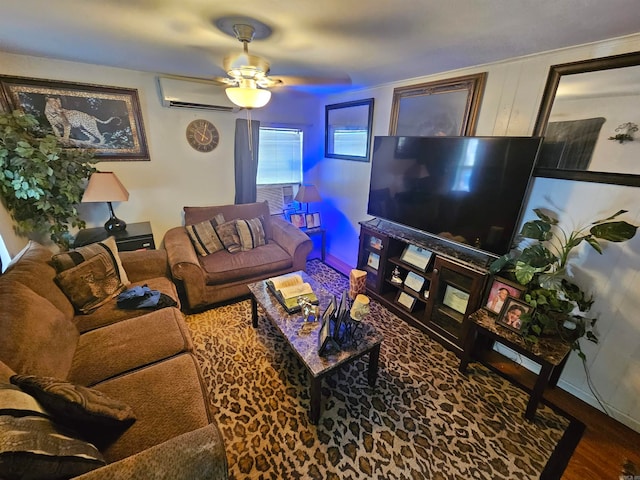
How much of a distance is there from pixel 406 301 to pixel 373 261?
56cm

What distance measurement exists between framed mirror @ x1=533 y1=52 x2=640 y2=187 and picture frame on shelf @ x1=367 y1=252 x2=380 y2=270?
1511 mm

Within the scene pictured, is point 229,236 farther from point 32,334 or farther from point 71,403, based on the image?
point 71,403

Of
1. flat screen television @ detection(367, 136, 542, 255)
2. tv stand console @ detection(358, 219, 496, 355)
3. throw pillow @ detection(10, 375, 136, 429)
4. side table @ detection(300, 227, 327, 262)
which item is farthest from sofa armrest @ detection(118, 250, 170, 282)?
flat screen television @ detection(367, 136, 542, 255)

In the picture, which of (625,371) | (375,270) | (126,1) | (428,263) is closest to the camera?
(126,1)

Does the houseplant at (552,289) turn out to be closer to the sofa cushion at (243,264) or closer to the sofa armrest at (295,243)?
the sofa armrest at (295,243)

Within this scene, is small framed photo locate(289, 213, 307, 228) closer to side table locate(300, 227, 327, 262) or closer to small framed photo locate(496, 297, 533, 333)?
side table locate(300, 227, 327, 262)

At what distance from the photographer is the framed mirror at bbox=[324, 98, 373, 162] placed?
3123mm

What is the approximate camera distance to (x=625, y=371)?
1.63 meters

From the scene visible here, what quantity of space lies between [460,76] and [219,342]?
2910 millimetres

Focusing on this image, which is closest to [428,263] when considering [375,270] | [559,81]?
[375,270]

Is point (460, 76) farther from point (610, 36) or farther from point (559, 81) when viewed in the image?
point (610, 36)

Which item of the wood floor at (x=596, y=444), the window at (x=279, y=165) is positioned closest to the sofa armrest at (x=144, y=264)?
the window at (x=279, y=165)

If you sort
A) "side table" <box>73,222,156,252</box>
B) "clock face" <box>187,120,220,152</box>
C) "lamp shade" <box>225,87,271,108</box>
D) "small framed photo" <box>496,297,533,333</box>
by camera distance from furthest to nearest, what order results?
1. "clock face" <box>187,120,220,152</box>
2. "side table" <box>73,222,156,252</box>
3. "small framed photo" <box>496,297,533,333</box>
4. "lamp shade" <box>225,87,271,108</box>

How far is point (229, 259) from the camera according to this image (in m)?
→ 2.77
